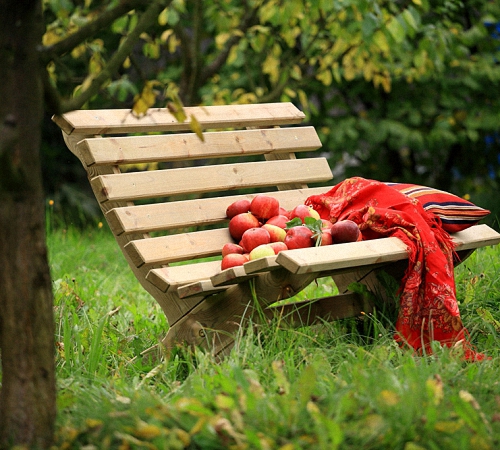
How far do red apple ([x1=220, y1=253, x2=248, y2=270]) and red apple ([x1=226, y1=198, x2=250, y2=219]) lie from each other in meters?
0.46

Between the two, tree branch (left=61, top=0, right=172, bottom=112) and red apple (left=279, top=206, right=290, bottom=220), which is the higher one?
tree branch (left=61, top=0, right=172, bottom=112)

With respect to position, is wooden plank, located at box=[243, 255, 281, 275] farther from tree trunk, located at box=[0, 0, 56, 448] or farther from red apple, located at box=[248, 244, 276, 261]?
tree trunk, located at box=[0, 0, 56, 448]

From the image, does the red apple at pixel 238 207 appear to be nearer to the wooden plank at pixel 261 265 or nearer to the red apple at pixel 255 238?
the red apple at pixel 255 238

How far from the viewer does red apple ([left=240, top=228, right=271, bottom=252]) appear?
2.65 meters

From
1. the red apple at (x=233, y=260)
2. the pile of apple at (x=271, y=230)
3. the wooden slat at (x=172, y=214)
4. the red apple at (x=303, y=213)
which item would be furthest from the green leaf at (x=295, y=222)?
the wooden slat at (x=172, y=214)

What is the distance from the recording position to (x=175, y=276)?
2.52m

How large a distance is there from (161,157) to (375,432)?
67.4 inches

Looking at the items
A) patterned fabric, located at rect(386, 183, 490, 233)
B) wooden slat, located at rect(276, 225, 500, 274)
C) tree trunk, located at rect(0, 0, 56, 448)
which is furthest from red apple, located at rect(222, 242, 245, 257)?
tree trunk, located at rect(0, 0, 56, 448)

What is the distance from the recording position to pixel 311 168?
11.3ft

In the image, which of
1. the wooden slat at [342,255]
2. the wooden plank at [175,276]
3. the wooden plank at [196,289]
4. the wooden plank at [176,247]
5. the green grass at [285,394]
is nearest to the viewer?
the green grass at [285,394]

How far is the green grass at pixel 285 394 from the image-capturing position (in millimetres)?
1665

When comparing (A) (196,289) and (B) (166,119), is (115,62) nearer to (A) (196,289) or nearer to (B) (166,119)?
(A) (196,289)

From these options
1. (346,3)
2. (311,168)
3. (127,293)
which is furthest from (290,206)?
(346,3)

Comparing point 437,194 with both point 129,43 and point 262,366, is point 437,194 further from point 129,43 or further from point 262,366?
point 129,43
